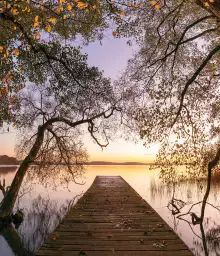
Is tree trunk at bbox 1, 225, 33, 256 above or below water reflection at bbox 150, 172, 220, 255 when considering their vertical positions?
below

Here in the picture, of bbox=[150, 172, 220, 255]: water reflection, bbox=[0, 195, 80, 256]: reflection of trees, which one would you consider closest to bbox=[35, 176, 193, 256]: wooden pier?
bbox=[150, 172, 220, 255]: water reflection

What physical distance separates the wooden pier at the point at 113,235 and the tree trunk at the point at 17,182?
3230 mm

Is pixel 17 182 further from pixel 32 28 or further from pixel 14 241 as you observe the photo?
pixel 32 28

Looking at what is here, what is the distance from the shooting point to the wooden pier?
5.94 metres

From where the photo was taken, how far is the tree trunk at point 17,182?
12531mm

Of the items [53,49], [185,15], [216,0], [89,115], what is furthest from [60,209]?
[216,0]

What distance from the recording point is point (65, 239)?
676 cm

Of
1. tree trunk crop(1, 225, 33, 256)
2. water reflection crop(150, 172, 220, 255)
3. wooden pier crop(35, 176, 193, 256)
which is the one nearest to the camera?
wooden pier crop(35, 176, 193, 256)

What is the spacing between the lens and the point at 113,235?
7.17 m

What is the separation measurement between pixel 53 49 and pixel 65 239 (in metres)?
6.92

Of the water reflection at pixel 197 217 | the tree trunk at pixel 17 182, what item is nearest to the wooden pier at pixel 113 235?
the water reflection at pixel 197 217

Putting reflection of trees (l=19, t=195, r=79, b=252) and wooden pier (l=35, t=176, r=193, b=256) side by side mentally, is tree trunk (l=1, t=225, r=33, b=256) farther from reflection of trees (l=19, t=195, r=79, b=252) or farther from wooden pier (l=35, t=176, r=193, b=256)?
wooden pier (l=35, t=176, r=193, b=256)

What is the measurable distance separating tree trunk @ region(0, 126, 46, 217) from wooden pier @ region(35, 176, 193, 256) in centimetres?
323

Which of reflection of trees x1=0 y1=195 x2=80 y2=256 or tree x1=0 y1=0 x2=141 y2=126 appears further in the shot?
reflection of trees x1=0 y1=195 x2=80 y2=256
